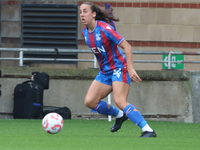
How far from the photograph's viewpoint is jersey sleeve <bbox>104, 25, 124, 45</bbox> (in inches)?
233

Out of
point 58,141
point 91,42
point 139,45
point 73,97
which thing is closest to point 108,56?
point 91,42

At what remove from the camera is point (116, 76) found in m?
6.13

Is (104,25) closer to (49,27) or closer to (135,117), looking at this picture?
(135,117)

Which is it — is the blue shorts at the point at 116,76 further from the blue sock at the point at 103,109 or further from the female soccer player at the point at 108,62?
the blue sock at the point at 103,109

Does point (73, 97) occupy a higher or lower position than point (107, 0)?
lower

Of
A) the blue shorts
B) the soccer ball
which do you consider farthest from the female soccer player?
the soccer ball

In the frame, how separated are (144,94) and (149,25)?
11.9 ft

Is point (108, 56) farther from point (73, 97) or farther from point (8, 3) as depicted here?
point (8, 3)

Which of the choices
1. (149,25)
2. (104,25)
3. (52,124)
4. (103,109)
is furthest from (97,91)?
(149,25)

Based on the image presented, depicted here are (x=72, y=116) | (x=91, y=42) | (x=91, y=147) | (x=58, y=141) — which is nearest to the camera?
(x=91, y=147)

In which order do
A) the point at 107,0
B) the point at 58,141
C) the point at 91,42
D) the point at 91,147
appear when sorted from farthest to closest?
the point at 107,0, the point at 91,42, the point at 58,141, the point at 91,147

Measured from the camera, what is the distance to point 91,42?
243 inches

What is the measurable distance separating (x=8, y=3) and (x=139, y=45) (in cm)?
437

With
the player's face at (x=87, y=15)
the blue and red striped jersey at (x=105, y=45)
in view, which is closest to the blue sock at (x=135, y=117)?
the blue and red striped jersey at (x=105, y=45)
